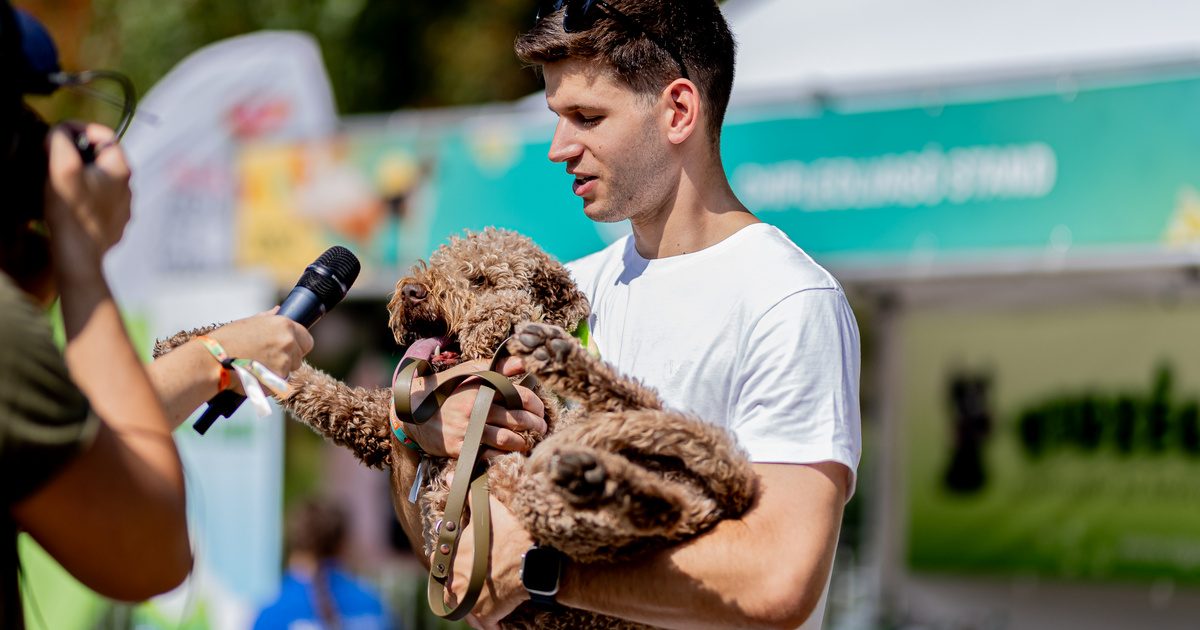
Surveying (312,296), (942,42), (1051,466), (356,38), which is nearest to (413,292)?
(312,296)

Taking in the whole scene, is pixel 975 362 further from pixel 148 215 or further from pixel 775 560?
pixel 775 560

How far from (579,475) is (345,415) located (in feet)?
2.75

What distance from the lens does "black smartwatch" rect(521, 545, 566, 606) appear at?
231cm

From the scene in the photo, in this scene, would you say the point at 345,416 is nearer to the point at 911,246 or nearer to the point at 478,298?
the point at 478,298

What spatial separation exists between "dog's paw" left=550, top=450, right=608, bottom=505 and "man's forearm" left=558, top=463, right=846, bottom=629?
227mm

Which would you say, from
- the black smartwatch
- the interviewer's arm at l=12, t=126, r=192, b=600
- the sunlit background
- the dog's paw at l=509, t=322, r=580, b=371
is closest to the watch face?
the black smartwatch

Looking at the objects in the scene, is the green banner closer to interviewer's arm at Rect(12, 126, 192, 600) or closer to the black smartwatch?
the black smartwatch

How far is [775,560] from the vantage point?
2.22m

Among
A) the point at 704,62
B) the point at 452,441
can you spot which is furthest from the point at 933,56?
the point at 452,441

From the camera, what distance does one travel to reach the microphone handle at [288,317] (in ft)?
8.03

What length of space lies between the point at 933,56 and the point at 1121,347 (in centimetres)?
257

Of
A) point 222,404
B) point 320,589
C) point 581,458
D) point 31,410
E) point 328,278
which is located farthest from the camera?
point 320,589

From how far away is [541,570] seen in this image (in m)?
2.31

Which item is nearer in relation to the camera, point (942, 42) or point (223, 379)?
point (223, 379)
